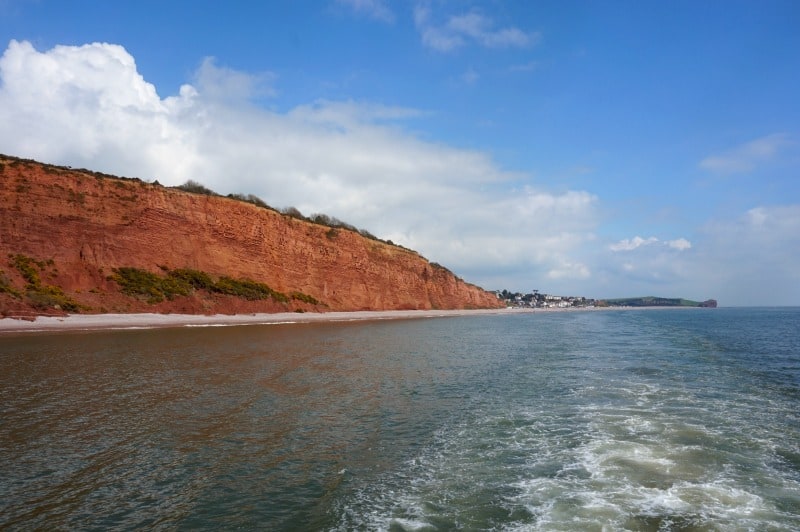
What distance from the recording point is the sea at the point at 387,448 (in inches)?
246

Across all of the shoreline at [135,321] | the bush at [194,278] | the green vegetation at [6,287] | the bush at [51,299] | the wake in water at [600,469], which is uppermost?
the bush at [194,278]

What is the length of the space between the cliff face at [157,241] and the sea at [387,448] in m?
24.9

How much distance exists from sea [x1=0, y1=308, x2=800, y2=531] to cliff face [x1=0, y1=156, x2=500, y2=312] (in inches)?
980

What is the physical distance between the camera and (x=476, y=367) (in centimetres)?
1992

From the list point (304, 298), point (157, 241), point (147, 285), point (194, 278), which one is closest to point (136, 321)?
point (147, 285)

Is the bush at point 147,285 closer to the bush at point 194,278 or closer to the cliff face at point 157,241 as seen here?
the cliff face at point 157,241

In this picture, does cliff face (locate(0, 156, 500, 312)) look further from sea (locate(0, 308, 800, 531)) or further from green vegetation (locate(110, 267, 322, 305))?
sea (locate(0, 308, 800, 531))

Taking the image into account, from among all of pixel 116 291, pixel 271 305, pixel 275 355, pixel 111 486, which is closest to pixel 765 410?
pixel 111 486

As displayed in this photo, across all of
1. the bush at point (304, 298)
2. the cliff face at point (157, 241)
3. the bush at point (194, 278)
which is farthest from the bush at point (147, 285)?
the bush at point (304, 298)

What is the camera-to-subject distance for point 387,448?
8992 millimetres

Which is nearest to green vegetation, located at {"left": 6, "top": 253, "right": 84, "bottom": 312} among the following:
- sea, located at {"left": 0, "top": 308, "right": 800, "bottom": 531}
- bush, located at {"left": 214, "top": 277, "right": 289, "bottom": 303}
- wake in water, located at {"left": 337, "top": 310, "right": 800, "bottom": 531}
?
bush, located at {"left": 214, "top": 277, "right": 289, "bottom": 303}

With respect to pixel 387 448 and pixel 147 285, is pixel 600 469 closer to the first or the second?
pixel 387 448

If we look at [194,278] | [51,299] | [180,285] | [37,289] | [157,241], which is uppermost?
[157,241]

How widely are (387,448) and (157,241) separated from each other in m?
46.5
